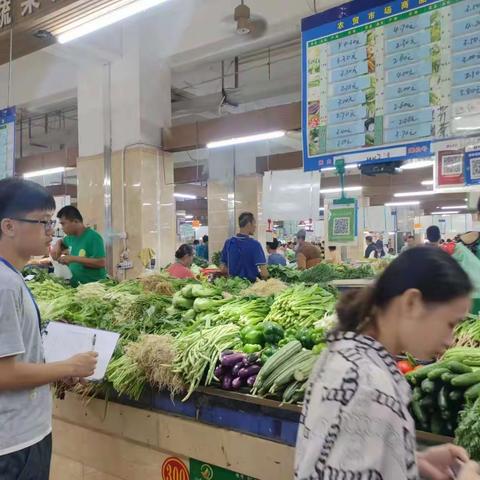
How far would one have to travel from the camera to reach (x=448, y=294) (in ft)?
4.37

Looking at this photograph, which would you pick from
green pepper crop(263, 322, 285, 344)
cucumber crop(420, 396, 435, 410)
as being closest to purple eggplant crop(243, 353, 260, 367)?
green pepper crop(263, 322, 285, 344)

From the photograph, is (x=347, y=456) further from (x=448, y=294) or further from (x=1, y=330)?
(x=1, y=330)

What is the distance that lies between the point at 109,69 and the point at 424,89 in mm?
5786

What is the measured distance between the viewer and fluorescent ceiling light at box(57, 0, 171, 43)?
13.7 feet

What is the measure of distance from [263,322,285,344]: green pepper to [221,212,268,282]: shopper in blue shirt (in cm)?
313

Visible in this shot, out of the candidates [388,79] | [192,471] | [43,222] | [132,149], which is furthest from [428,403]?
[132,149]

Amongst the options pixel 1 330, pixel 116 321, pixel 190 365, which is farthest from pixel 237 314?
pixel 1 330

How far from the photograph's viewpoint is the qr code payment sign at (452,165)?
11.9ft

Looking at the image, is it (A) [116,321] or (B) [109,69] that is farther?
(B) [109,69]

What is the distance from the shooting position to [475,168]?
3549 mm

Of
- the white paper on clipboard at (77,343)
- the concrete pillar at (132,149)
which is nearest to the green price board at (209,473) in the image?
the white paper on clipboard at (77,343)

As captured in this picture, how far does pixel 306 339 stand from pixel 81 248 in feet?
10.7

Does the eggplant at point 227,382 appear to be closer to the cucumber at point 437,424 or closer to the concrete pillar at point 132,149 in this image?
the cucumber at point 437,424

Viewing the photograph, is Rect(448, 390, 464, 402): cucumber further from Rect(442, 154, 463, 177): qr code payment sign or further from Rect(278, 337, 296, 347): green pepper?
Rect(442, 154, 463, 177): qr code payment sign
